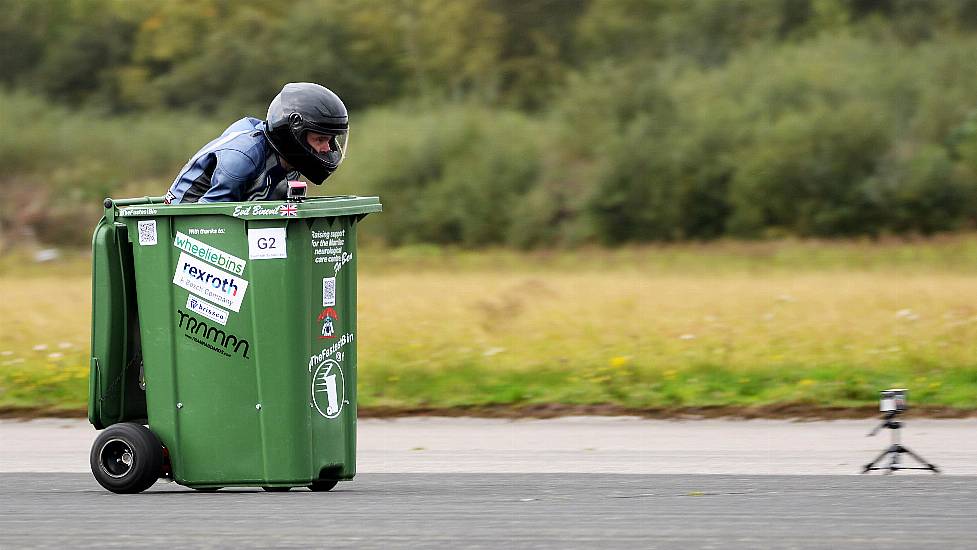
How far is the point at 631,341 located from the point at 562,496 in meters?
6.54

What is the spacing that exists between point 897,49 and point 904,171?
6.58 meters

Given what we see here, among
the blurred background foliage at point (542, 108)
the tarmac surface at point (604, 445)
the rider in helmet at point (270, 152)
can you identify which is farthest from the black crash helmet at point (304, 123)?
the blurred background foliage at point (542, 108)

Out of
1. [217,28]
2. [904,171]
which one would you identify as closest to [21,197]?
[217,28]

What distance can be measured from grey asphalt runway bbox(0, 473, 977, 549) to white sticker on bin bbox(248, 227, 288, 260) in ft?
3.57

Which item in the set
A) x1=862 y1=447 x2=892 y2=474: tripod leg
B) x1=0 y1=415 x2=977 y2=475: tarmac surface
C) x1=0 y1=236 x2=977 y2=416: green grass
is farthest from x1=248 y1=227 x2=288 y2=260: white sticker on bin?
x1=0 y1=236 x2=977 y2=416: green grass

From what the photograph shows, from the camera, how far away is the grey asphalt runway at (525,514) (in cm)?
594

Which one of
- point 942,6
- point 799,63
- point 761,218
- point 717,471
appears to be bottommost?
point 717,471

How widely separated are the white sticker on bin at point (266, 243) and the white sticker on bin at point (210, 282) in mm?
147

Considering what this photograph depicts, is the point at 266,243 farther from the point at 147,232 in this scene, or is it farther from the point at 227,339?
the point at 147,232

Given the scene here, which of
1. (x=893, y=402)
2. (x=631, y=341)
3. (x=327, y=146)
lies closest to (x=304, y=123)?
(x=327, y=146)

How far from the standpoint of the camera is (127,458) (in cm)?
719

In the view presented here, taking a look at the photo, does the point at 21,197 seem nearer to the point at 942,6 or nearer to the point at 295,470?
the point at 942,6

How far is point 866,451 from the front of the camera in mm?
8938

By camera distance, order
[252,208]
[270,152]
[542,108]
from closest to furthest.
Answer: [252,208] → [270,152] → [542,108]
